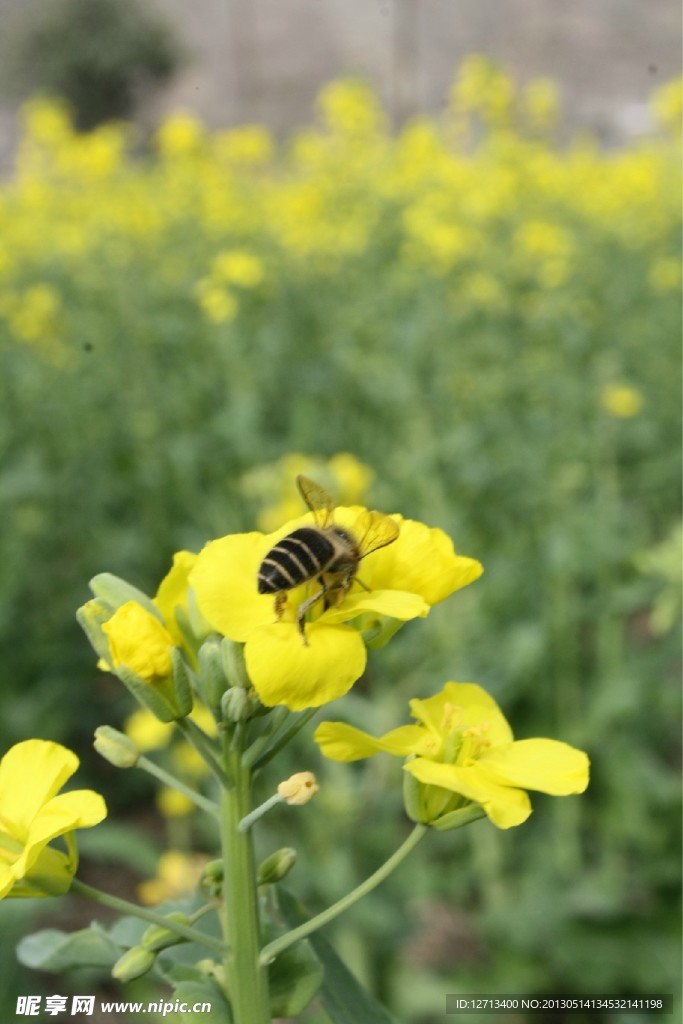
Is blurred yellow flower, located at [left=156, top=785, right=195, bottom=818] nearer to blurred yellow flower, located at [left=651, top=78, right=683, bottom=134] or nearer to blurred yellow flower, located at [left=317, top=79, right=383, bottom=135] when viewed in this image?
blurred yellow flower, located at [left=651, top=78, right=683, bottom=134]

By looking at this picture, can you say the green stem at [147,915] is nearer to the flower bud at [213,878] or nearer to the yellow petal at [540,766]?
the flower bud at [213,878]

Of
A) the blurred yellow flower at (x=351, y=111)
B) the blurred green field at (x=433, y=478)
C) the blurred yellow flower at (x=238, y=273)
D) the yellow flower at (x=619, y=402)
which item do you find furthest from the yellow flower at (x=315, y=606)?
the blurred yellow flower at (x=351, y=111)

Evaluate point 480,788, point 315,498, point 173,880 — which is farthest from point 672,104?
point 480,788

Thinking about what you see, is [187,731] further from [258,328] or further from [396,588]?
[258,328]

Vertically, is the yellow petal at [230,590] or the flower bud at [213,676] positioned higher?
the yellow petal at [230,590]

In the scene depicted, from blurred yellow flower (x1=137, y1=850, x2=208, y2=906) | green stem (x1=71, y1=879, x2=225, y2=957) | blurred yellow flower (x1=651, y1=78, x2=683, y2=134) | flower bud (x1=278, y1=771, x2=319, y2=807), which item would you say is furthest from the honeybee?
blurred yellow flower (x1=651, y1=78, x2=683, y2=134)

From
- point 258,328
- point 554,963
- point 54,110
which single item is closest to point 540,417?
point 258,328
